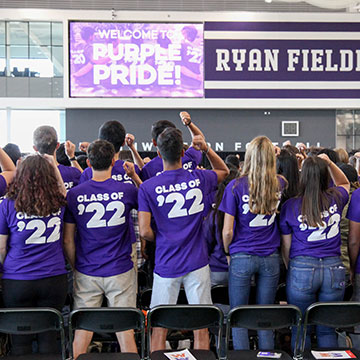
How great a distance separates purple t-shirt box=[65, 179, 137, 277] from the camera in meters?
3.08

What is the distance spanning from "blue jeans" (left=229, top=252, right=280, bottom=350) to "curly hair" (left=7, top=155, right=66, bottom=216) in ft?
4.19

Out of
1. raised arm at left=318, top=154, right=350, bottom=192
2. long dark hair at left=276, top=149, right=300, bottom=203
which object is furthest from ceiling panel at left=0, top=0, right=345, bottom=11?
raised arm at left=318, top=154, right=350, bottom=192

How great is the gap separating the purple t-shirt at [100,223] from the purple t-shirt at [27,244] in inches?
7.6

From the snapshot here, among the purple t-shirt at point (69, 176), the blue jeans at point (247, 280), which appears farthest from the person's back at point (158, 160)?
the blue jeans at point (247, 280)

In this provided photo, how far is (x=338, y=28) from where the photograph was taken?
512 inches

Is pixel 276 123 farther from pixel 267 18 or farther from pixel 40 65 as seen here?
pixel 40 65

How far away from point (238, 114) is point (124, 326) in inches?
449

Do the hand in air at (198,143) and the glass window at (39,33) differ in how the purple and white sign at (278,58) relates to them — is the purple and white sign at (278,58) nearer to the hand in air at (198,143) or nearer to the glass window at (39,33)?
the glass window at (39,33)

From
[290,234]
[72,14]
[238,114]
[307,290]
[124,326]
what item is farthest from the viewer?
[238,114]

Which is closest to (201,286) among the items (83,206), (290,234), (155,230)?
(155,230)

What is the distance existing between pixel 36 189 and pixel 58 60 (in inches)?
466

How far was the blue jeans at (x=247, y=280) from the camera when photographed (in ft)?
10.3

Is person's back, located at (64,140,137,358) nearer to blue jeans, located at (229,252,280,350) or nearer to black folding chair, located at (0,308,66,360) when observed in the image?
black folding chair, located at (0,308,66,360)

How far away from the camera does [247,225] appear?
3.22m
